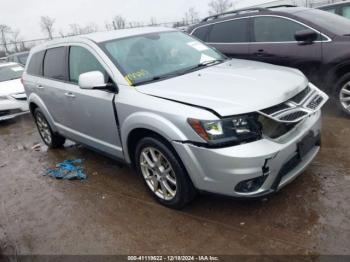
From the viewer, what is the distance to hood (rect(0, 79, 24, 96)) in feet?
28.7

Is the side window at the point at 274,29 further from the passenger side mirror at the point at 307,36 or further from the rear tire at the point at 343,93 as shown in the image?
the rear tire at the point at 343,93

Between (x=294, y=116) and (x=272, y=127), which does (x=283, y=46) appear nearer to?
(x=294, y=116)

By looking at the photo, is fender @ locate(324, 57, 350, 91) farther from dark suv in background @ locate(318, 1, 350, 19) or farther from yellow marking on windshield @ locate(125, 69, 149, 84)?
dark suv in background @ locate(318, 1, 350, 19)

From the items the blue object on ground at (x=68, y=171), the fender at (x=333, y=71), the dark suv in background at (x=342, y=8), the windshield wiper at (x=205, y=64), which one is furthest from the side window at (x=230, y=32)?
the dark suv in background at (x=342, y=8)

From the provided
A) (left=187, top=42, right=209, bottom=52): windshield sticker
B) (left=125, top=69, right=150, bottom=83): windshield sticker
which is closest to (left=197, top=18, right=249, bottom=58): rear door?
(left=187, top=42, right=209, bottom=52): windshield sticker

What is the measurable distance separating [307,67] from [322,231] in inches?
126

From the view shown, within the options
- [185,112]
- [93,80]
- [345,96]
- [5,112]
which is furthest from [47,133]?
[345,96]

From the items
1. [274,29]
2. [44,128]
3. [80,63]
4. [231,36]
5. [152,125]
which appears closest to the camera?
[152,125]

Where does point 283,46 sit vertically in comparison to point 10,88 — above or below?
above

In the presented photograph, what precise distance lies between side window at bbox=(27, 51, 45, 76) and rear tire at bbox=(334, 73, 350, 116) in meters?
4.36

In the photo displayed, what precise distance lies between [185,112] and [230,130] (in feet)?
1.35

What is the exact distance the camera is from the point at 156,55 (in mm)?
4164

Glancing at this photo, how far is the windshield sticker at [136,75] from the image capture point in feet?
12.4

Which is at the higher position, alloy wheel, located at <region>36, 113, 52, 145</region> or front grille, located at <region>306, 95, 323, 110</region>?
front grille, located at <region>306, 95, 323, 110</region>
